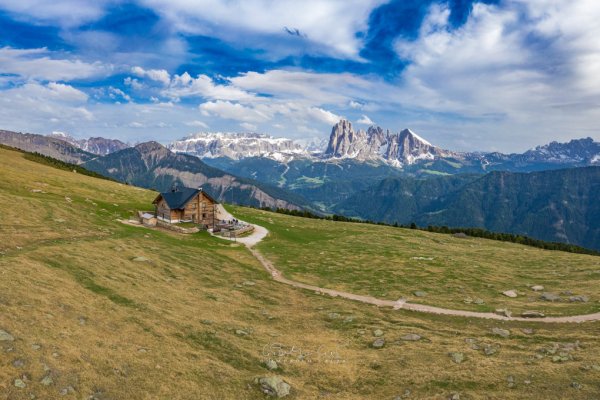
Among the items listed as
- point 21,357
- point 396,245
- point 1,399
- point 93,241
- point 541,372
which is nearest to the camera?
point 1,399

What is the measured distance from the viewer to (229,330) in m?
29.9

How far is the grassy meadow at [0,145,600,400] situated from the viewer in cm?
2048

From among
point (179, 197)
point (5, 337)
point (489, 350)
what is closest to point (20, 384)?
point (5, 337)

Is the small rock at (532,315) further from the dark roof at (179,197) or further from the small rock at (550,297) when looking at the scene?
the dark roof at (179,197)

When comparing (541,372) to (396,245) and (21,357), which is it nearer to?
(21,357)

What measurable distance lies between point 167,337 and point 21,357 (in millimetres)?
8910

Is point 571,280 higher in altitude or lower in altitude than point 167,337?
higher

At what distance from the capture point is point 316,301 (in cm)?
4309

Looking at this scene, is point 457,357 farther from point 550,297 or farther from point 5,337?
point 5,337

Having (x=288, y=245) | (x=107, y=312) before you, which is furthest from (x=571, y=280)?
(x=107, y=312)

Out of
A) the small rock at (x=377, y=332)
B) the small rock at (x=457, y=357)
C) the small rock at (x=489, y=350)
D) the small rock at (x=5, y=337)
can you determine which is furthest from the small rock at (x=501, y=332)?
the small rock at (x=5, y=337)

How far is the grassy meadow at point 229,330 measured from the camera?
2048cm

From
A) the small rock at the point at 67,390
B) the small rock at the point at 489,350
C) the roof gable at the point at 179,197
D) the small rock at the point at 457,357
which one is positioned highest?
the roof gable at the point at 179,197

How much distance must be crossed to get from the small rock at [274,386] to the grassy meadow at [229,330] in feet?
1.82
